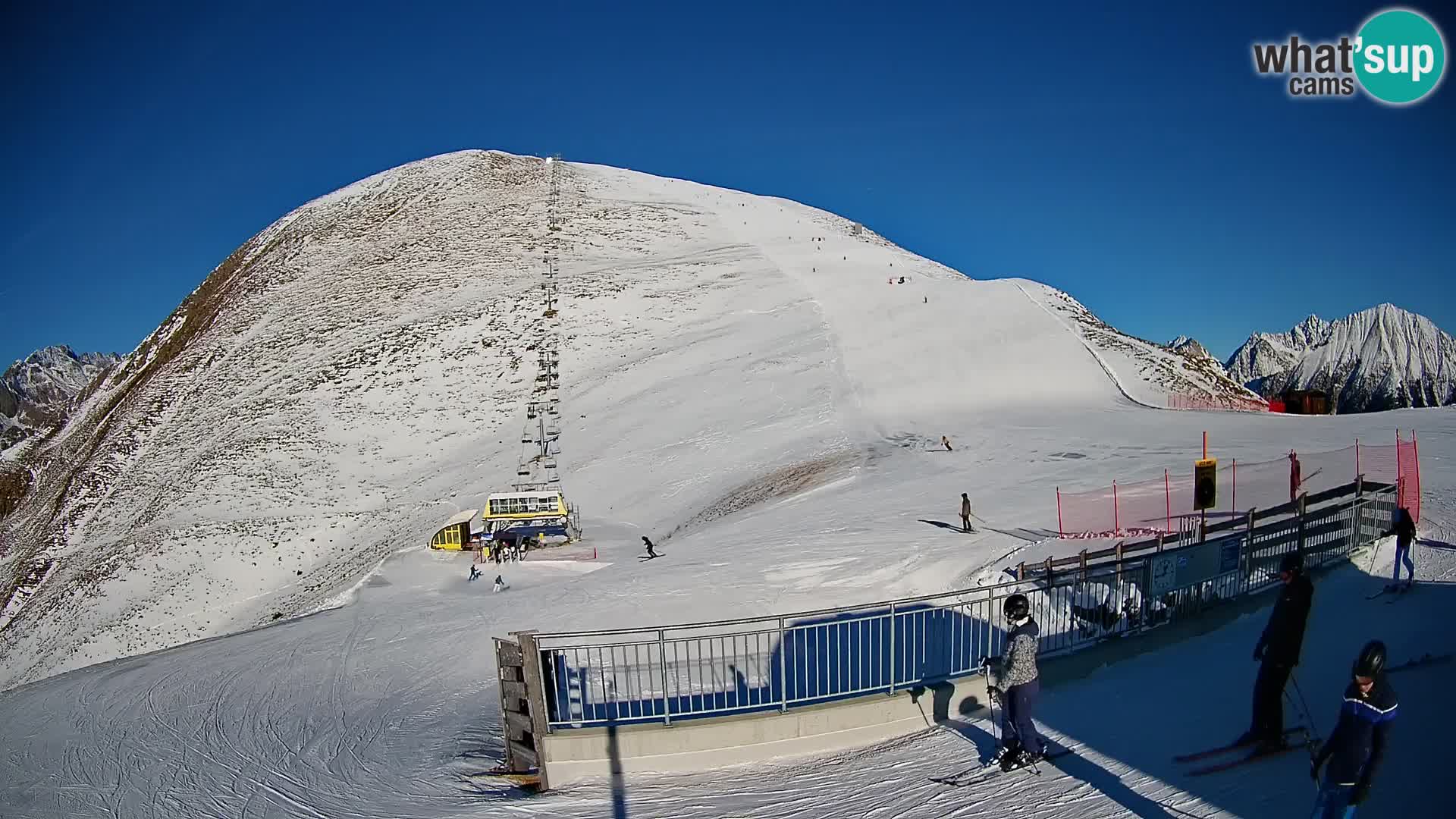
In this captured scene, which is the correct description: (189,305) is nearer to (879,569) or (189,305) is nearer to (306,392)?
(306,392)

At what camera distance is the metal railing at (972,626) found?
878cm

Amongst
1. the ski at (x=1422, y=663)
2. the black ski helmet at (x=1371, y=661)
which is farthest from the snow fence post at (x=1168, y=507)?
the black ski helmet at (x=1371, y=661)

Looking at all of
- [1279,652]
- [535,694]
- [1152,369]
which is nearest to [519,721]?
[535,694]

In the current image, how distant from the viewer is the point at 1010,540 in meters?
19.3

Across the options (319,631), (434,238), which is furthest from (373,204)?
(319,631)

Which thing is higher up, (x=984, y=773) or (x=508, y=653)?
(x=508, y=653)

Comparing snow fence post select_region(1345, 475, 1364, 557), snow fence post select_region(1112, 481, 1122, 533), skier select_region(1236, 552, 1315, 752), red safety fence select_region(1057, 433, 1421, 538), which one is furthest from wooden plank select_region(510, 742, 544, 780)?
snow fence post select_region(1112, 481, 1122, 533)

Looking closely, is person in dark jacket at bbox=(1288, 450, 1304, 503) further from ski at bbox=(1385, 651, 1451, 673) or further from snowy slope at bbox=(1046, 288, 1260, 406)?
snowy slope at bbox=(1046, 288, 1260, 406)

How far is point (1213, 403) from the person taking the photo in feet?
131

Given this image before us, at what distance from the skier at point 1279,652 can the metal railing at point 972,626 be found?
→ 2.38 m

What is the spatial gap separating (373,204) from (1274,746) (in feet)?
Result: 280

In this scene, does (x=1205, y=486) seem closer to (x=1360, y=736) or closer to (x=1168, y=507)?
(x=1168, y=507)

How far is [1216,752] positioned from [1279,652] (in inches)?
40.1

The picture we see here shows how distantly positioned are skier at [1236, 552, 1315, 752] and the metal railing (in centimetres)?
238
